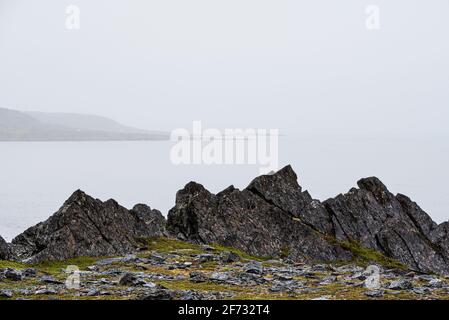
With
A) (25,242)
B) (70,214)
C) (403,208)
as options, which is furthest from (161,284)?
(403,208)

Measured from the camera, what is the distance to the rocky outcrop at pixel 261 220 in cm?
7219

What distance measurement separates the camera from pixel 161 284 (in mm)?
42406

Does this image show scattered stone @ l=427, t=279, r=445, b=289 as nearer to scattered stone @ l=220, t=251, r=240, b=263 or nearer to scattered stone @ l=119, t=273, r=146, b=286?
scattered stone @ l=220, t=251, r=240, b=263

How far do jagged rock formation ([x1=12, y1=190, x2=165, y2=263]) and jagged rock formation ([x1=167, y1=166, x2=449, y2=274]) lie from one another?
990 cm

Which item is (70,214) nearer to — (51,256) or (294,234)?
(51,256)

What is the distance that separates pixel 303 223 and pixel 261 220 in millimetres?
5240

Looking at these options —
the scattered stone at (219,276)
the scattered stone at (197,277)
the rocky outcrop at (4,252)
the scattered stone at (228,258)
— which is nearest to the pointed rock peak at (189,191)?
the scattered stone at (228,258)

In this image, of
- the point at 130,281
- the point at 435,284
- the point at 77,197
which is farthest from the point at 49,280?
the point at 435,284

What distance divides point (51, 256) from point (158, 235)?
1702 cm

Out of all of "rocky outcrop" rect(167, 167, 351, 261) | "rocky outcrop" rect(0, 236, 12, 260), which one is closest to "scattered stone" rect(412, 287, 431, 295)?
"rocky outcrop" rect(167, 167, 351, 261)

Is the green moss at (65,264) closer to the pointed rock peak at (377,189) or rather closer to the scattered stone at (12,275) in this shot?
the scattered stone at (12,275)

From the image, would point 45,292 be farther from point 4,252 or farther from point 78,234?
point 78,234

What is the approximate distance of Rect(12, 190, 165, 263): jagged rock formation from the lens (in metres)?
58.9

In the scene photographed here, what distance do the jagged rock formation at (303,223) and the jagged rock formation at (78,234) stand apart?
9.90 meters
